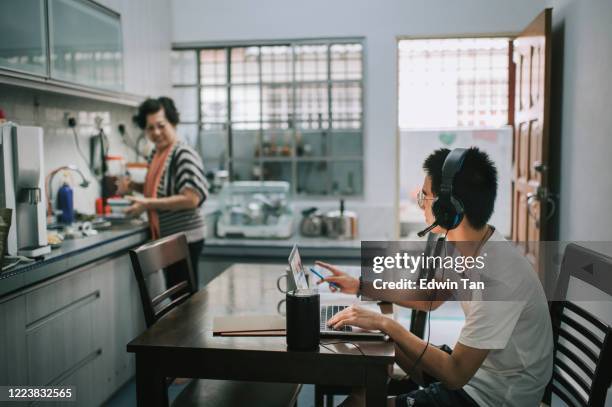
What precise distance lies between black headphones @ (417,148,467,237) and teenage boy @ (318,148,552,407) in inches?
0.7

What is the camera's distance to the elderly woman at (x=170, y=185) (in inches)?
115

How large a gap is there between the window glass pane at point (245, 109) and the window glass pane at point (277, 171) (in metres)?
0.73

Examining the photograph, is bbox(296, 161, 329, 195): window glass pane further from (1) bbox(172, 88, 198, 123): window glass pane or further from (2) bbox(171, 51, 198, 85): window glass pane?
(2) bbox(171, 51, 198, 85): window glass pane

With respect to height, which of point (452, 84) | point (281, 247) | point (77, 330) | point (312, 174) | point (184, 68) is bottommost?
Result: point (77, 330)

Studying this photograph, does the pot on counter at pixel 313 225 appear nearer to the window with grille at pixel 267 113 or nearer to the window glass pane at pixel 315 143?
the window with grille at pixel 267 113

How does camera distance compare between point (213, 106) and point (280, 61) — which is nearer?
point (213, 106)

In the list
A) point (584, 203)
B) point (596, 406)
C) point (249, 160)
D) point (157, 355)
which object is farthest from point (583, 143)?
point (249, 160)

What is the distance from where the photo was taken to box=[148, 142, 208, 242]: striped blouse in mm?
2928

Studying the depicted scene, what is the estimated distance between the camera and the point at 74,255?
2.36m

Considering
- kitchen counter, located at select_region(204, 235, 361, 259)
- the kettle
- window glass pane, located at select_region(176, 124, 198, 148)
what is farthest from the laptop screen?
window glass pane, located at select_region(176, 124, 198, 148)

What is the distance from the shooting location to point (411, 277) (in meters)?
2.16

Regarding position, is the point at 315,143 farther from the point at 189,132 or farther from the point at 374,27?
the point at 374,27

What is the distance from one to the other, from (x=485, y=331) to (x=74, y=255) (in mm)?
1736

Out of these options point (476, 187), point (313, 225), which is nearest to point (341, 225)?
point (313, 225)
